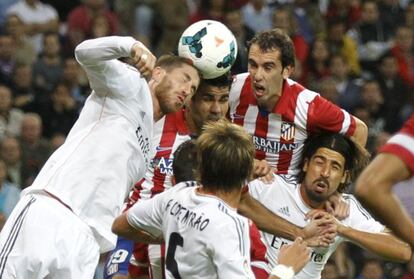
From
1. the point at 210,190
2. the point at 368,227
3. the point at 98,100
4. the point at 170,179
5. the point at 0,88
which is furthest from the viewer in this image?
the point at 0,88

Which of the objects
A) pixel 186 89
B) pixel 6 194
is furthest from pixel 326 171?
pixel 6 194

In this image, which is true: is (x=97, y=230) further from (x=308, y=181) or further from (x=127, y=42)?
(x=308, y=181)

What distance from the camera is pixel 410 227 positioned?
479cm

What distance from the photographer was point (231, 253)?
5.45m

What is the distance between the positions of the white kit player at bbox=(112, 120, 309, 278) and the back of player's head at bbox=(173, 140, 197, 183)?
52.8 inches

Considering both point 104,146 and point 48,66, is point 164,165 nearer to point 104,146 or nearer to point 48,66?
A: point 104,146

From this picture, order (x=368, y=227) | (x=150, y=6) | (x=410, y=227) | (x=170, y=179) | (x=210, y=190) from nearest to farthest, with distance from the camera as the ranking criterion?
(x=410, y=227) → (x=210, y=190) → (x=368, y=227) → (x=170, y=179) → (x=150, y=6)

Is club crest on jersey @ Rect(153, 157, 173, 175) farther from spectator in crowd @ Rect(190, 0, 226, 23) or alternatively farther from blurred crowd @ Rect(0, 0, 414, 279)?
spectator in crowd @ Rect(190, 0, 226, 23)

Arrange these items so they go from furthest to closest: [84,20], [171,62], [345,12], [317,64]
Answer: [345,12] → [317,64] → [84,20] → [171,62]

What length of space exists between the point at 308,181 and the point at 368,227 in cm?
47

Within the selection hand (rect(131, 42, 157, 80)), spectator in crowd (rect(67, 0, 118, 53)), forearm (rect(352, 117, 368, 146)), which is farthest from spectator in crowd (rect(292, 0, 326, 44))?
hand (rect(131, 42, 157, 80))

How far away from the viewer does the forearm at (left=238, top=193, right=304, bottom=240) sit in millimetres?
7066

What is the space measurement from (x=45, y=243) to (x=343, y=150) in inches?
83.3

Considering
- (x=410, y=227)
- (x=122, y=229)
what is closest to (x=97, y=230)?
(x=122, y=229)
